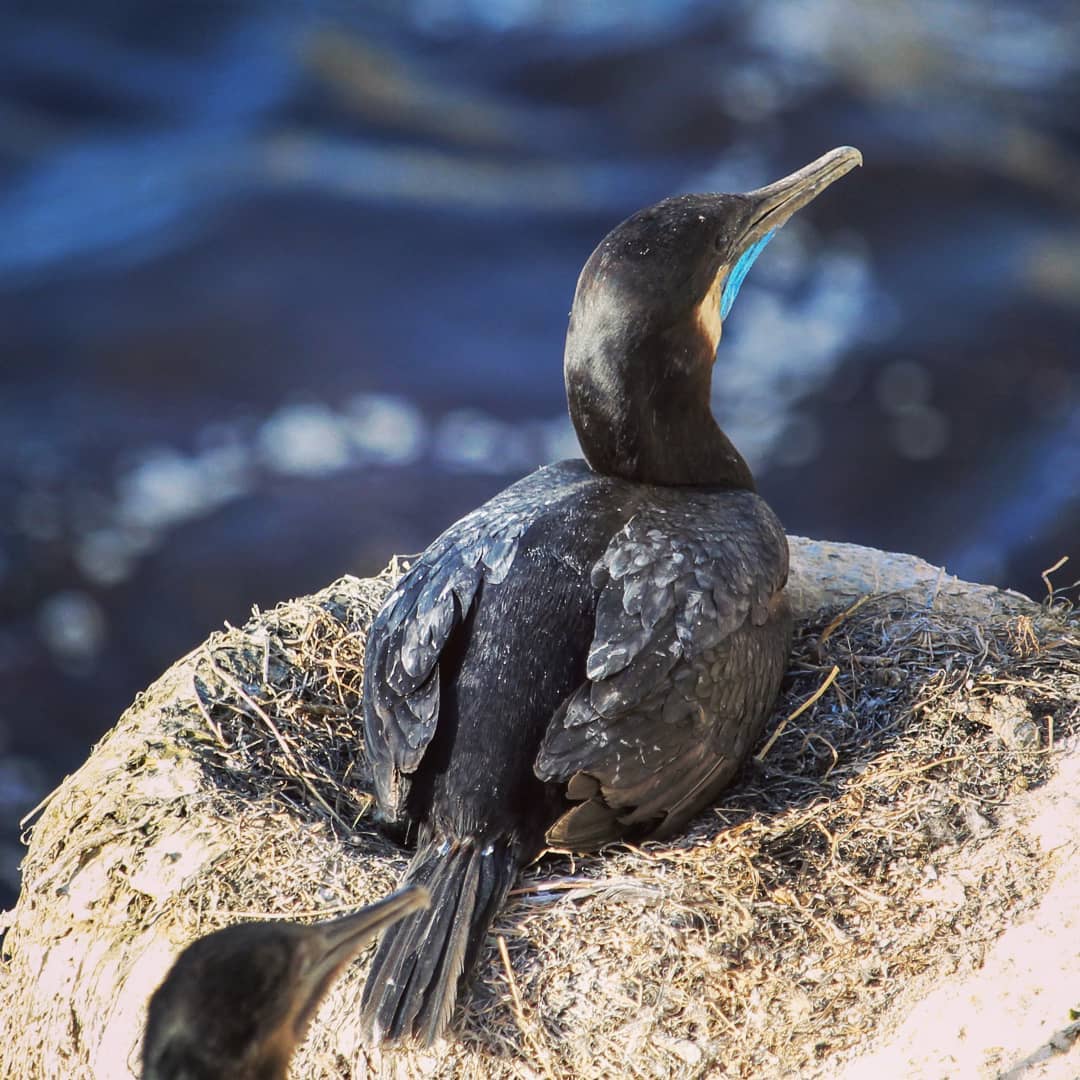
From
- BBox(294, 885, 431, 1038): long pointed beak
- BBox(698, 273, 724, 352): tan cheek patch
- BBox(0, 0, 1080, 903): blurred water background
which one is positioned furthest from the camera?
BBox(0, 0, 1080, 903): blurred water background

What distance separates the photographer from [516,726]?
321 cm

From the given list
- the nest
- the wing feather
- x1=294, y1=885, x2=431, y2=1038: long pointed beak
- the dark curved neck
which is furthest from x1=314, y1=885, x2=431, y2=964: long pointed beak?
the dark curved neck

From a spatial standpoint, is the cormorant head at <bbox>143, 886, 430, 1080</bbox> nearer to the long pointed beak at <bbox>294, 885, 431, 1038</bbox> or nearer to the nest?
the long pointed beak at <bbox>294, 885, 431, 1038</bbox>

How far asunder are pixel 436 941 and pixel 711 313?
1.72 m

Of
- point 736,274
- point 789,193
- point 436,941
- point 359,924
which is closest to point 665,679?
point 436,941

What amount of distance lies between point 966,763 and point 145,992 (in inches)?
74.9

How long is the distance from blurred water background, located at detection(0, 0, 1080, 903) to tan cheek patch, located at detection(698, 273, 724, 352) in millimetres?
3712

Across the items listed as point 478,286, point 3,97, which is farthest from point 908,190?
point 3,97

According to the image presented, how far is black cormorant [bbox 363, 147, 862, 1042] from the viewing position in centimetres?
312

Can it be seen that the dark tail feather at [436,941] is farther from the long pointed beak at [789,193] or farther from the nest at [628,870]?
the long pointed beak at [789,193]

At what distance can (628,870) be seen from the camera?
10.3 ft

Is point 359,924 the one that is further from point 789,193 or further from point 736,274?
point 789,193

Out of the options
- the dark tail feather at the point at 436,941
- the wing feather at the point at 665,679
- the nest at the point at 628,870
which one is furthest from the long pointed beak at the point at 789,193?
the dark tail feather at the point at 436,941

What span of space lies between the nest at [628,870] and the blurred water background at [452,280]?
3246mm
